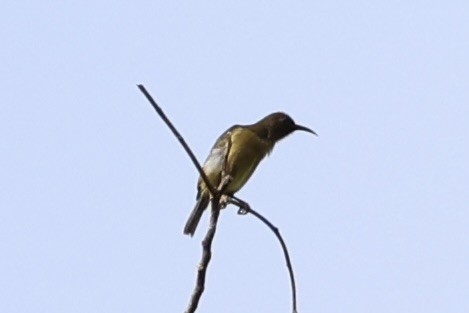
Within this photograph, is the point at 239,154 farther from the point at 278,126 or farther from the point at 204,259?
A: the point at 204,259

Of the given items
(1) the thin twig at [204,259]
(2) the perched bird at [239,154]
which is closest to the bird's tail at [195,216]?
(2) the perched bird at [239,154]

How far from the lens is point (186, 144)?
106 inches

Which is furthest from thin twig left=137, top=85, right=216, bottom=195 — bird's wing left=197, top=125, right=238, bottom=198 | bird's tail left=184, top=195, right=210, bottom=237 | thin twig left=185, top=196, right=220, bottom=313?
bird's tail left=184, top=195, right=210, bottom=237

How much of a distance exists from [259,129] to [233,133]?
1.24ft

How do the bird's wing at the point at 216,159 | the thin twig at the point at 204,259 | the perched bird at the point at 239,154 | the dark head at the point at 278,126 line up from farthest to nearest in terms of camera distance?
the dark head at the point at 278,126 → the perched bird at the point at 239,154 → the bird's wing at the point at 216,159 → the thin twig at the point at 204,259

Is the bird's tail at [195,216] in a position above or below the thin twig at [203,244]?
above

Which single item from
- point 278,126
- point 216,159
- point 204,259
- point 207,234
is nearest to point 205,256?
point 204,259

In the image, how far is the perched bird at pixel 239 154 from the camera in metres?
8.00

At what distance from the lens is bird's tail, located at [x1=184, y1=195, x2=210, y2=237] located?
8086 mm

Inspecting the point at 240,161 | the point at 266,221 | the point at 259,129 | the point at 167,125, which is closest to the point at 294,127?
the point at 259,129

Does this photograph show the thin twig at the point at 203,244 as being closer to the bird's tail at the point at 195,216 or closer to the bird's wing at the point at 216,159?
the bird's wing at the point at 216,159

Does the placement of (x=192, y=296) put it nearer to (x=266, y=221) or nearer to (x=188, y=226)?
(x=266, y=221)

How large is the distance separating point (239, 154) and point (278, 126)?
3.47 feet

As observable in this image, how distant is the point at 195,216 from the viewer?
8.10m
